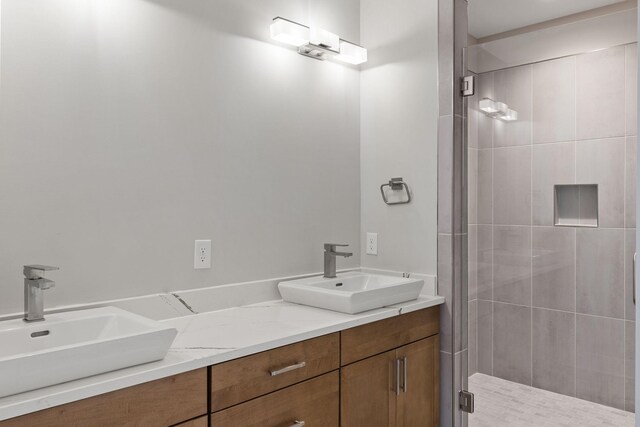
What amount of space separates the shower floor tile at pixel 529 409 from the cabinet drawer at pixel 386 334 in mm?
358

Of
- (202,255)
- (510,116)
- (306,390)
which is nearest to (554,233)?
(510,116)

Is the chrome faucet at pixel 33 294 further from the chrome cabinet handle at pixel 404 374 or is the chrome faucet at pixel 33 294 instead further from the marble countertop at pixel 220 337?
the chrome cabinet handle at pixel 404 374

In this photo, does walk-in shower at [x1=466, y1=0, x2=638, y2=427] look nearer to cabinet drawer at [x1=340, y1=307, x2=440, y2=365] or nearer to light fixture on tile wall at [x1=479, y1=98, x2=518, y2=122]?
light fixture on tile wall at [x1=479, y1=98, x2=518, y2=122]

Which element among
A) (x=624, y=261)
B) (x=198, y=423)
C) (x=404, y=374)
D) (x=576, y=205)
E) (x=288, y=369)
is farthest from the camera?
(x=404, y=374)

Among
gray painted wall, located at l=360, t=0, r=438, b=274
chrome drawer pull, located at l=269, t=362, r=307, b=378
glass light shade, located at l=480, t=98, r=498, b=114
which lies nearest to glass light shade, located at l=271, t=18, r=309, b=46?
gray painted wall, located at l=360, t=0, r=438, b=274

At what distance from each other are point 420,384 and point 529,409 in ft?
1.53

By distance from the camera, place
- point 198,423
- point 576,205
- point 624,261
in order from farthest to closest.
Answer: point 576,205, point 624,261, point 198,423

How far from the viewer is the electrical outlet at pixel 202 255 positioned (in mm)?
1932

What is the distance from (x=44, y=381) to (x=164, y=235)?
0.82 metres

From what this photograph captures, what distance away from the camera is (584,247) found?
1894mm

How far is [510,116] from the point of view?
209 cm

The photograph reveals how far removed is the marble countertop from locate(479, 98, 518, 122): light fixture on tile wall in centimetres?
87

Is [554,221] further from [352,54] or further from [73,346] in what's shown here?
[73,346]

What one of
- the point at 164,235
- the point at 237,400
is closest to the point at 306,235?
the point at 164,235
